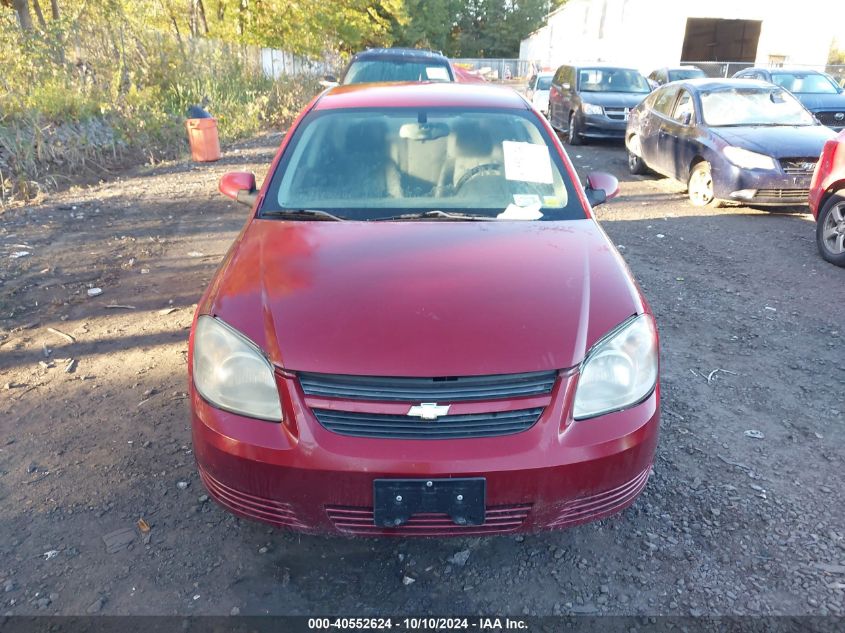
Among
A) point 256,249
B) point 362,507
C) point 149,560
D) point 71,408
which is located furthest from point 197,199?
point 362,507

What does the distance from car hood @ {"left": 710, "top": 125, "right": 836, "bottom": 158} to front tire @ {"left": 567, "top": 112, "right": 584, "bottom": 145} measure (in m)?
5.54

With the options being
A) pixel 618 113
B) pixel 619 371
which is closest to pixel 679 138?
pixel 618 113

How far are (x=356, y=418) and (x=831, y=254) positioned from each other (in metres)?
Answer: 5.87

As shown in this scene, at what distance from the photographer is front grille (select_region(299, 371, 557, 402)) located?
2066mm

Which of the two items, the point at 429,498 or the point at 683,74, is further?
the point at 683,74

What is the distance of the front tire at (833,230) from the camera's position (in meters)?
5.98

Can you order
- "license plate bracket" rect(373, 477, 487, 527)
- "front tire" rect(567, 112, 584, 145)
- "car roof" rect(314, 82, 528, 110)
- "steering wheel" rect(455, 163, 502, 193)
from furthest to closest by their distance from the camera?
"front tire" rect(567, 112, 584, 145), "car roof" rect(314, 82, 528, 110), "steering wheel" rect(455, 163, 502, 193), "license plate bracket" rect(373, 477, 487, 527)

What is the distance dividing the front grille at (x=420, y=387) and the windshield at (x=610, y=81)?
44.3ft

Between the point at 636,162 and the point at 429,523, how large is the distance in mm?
10006

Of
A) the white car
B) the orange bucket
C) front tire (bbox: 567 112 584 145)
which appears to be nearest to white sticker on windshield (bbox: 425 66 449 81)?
the orange bucket

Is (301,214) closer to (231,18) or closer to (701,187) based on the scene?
(701,187)

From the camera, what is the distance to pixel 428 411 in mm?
2049

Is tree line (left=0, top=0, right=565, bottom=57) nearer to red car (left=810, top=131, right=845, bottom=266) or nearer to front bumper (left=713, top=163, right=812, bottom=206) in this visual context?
front bumper (left=713, top=163, right=812, bottom=206)

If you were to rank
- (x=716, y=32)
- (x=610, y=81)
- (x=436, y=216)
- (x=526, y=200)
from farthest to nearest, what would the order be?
(x=716, y=32), (x=610, y=81), (x=526, y=200), (x=436, y=216)
